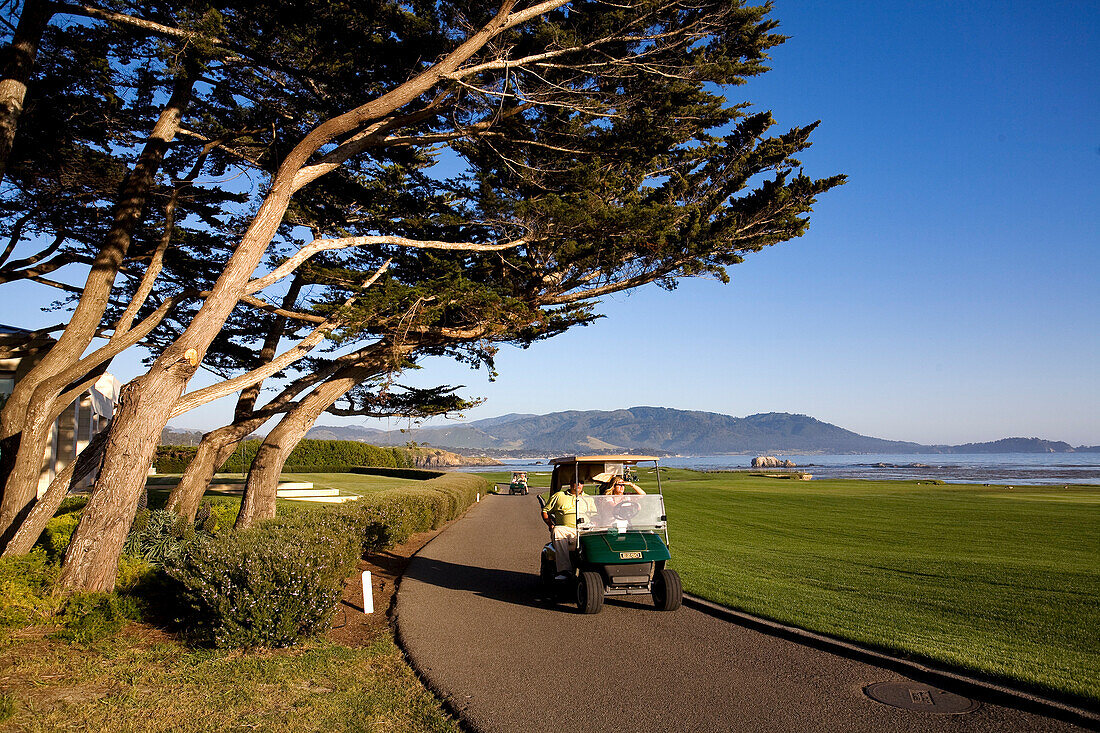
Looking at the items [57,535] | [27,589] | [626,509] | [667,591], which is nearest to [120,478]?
[27,589]

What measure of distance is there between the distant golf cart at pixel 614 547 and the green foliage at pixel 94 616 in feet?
16.4

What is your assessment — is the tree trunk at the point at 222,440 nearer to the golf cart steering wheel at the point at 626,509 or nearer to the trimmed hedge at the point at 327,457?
the golf cart steering wheel at the point at 626,509

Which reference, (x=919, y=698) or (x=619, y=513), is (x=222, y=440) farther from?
(x=919, y=698)

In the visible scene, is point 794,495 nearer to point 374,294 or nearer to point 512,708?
point 374,294

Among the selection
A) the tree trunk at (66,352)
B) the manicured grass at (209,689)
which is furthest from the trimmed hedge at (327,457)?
the manicured grass at (209,689)

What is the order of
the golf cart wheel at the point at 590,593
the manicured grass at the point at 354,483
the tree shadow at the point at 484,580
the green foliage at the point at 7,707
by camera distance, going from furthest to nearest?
the manicured grass at the point at 354,483, the tree shadow at the point at 484,580, the golf cart wheel at the point at 590,593, the green foliage at the point at 7,707

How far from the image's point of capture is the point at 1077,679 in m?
5.77

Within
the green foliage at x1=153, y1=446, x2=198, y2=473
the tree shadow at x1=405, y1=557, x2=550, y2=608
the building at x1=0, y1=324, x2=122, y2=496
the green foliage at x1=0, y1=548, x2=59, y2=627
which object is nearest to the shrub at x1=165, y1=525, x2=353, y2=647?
the green foliage at x1=0, y1=548, x2=59, y2=627

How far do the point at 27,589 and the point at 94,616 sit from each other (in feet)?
2.29

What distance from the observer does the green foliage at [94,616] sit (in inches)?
A: 283

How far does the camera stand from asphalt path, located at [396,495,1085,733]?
504 centimetres

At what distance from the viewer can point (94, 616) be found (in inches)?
294

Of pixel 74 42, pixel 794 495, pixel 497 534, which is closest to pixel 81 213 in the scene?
pixel 74 42

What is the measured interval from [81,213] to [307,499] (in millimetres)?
13016
